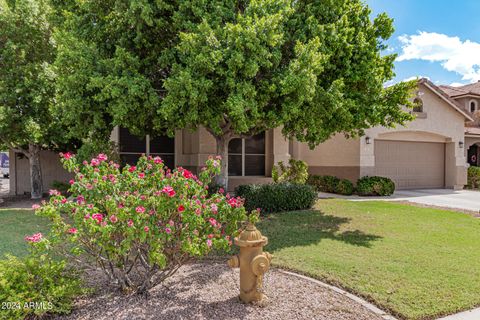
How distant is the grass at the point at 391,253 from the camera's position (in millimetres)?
4332

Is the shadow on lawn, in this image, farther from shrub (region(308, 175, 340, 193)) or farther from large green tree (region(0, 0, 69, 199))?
large green tree (region(0, 0, 69, 199))

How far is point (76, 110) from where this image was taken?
27.0 ft

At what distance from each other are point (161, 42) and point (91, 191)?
594 cm

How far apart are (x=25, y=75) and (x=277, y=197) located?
1007cm

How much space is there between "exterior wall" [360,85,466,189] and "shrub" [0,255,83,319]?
14.6 m

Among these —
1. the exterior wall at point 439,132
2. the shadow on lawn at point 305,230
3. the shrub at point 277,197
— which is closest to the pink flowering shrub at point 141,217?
the shadow on lawn at point 305,230

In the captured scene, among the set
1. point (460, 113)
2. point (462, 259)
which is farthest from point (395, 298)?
point (460, 113)

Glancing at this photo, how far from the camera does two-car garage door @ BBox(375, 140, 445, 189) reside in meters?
16.6

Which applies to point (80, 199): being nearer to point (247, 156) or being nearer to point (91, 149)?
point (91, 149)

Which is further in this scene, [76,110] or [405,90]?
[405,90]

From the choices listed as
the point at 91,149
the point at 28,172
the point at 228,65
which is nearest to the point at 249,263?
the point at 228,65

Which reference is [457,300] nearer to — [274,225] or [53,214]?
[274,225]

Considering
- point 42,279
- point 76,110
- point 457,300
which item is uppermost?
point 76,110

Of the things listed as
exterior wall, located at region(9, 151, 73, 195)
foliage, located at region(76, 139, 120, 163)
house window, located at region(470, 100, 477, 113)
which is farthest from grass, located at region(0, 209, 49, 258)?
house window, located at region(470, 100, 477, 113)
